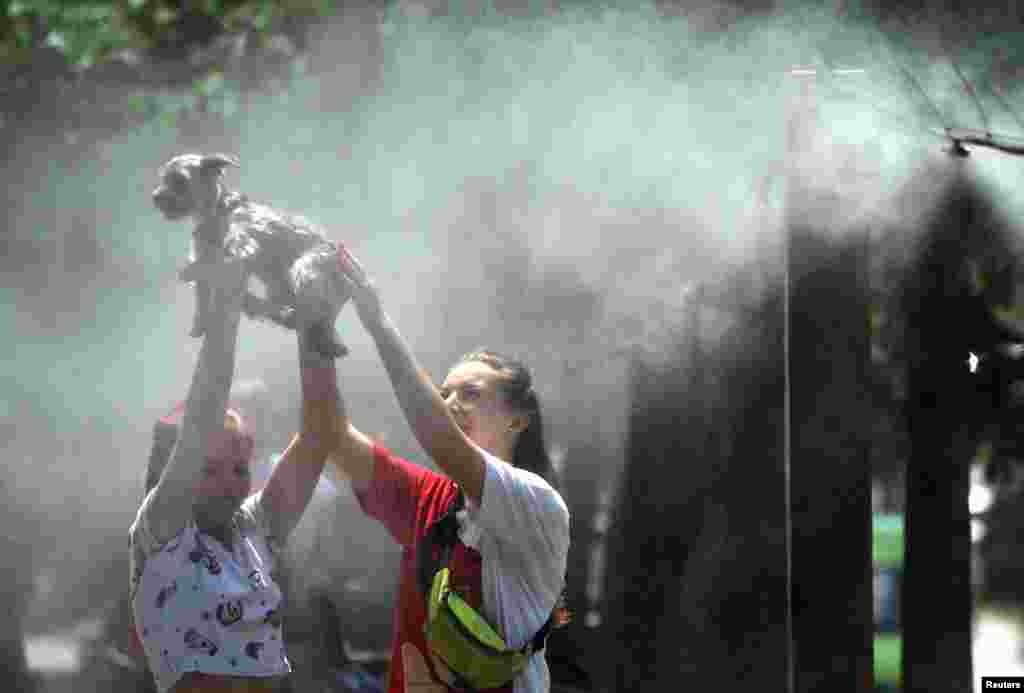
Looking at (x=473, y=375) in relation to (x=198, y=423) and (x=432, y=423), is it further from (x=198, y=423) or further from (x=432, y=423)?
(x=198, y=423)

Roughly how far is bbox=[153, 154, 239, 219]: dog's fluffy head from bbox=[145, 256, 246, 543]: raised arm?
147 mm

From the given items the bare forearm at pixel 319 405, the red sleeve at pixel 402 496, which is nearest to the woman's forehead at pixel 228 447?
the bare forearm at pixel 319 405

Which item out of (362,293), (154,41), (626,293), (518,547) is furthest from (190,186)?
(154,41)

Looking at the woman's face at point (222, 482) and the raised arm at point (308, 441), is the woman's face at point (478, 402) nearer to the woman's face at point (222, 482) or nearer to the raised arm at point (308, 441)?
the raised arm at point (308, 441)

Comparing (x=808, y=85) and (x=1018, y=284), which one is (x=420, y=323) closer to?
(x=808, y=85)

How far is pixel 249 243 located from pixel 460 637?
91cm

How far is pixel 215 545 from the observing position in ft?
9.95

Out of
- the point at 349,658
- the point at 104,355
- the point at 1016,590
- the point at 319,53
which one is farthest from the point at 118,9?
the point at 1016,590

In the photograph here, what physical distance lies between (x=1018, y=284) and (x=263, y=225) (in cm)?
282

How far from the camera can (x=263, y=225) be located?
3.09 metres

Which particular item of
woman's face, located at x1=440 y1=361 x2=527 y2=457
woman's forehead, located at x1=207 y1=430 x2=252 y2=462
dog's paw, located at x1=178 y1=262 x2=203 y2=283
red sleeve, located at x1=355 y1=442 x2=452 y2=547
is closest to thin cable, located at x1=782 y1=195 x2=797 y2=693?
woman's face, located at x1=440 y1=361 x2=527 y2=457

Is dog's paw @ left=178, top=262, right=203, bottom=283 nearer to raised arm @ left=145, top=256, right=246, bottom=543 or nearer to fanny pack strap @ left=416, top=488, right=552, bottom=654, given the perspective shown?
raised arm @ left=145, top=256, right=246, bottom=543

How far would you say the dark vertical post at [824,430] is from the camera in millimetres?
A: 4398

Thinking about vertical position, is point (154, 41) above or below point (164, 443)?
above
